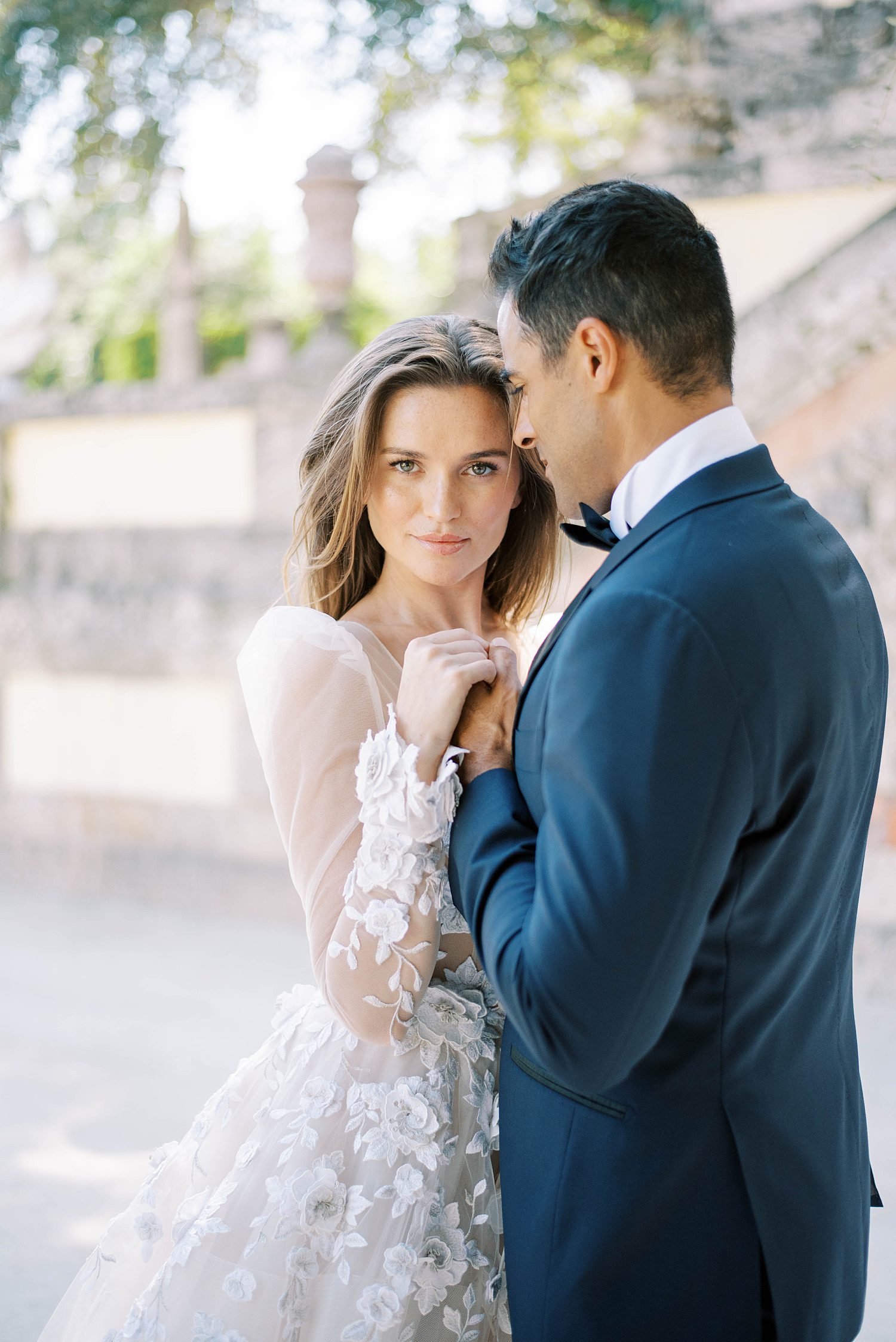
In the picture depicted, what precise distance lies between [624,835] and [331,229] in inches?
258

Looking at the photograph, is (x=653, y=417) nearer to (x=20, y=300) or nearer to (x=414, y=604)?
(x=414, y=604)

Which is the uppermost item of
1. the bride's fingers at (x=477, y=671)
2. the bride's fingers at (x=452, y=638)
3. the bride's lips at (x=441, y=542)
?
the bride's lips at (x=441, y=542)

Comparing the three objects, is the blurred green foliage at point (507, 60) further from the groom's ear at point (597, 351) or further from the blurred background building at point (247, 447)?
the groom's ear at point (597, 351)

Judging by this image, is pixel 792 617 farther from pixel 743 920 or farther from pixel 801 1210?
pixel 801 1210

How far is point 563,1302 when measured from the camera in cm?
131

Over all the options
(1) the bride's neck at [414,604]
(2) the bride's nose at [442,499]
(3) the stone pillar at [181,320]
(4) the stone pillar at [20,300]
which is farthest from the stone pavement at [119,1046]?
(4) the stone pillar at [20,300]

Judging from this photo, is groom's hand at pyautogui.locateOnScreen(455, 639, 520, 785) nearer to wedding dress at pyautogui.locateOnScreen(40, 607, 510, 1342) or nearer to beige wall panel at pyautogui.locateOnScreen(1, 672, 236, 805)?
wedding dress at pyautogui.locateOnScreen(40, 607, 510, 1342)

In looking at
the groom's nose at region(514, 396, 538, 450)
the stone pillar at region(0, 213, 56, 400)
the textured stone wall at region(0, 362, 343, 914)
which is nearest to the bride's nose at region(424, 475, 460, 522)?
the groom's nose at region(514, 396, 538, 450)

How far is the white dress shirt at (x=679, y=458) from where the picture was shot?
1.30 m

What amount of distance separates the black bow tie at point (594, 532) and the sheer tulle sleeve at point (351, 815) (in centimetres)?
30

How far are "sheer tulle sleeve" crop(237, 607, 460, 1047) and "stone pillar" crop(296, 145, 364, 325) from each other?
5489 mm

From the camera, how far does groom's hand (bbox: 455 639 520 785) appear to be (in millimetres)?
1458

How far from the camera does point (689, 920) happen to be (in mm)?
1126

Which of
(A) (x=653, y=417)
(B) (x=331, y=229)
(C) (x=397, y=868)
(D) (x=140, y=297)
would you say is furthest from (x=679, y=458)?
(D) (x=140, y=297)
